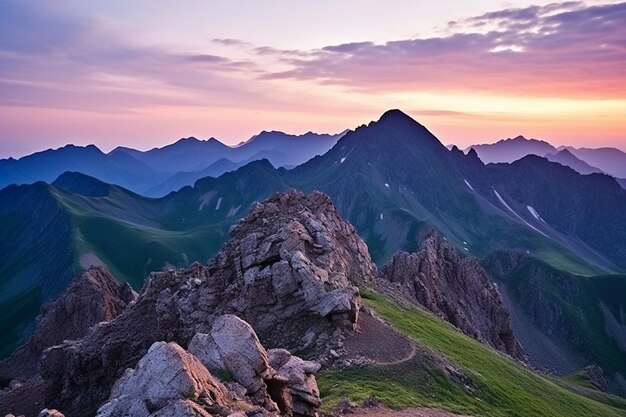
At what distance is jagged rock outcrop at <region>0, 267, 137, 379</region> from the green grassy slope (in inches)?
2385

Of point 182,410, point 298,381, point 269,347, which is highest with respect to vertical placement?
point 182,410

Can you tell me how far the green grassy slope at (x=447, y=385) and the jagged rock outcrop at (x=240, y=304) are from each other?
5661 mm

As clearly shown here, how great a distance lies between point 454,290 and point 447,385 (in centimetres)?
7742

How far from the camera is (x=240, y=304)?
163 feet

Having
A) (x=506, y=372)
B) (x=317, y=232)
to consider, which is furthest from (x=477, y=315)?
(x=317, y=232)

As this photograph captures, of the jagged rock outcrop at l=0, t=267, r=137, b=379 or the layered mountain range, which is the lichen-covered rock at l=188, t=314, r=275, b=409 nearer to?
the layered mountain range

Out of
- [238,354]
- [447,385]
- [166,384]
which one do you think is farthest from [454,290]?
[166,384]

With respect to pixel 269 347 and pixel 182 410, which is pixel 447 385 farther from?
pixel 182 410

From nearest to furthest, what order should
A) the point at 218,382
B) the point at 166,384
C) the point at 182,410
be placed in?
1. the point at 182,410
2. the point at 166,384
3. the point at 218,382

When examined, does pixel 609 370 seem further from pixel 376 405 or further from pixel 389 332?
pixel 376 405

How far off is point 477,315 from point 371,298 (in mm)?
58734

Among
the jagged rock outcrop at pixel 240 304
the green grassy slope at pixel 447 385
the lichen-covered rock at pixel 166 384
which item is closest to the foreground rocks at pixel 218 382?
the lichen-covered rock at pixel 166 384

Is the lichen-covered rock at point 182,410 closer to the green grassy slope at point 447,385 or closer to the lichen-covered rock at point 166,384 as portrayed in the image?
the lichen-covered rock at point 166,384

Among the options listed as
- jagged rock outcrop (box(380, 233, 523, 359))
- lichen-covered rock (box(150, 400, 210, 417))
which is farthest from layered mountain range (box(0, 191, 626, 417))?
jagged rock outcrop (box(380, 233, 523, 359))
